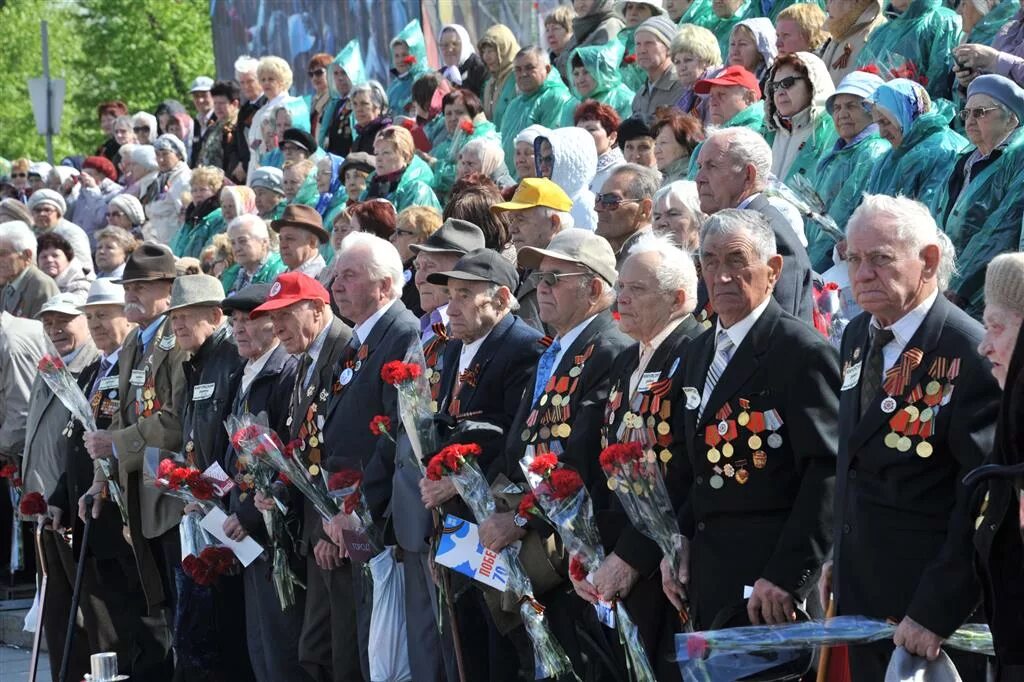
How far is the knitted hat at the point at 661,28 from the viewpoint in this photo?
11.6 meters

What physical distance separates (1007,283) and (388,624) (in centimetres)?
355

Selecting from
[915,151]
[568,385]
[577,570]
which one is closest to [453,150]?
[915,151]

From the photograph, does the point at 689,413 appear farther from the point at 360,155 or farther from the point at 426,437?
the point at 360,155

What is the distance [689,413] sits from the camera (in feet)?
17.6

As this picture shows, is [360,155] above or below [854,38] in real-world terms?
below

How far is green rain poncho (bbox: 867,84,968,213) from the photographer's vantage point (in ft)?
26.7

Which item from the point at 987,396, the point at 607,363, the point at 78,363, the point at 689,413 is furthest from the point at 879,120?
the point at 78,363

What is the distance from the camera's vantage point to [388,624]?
6.95 meters

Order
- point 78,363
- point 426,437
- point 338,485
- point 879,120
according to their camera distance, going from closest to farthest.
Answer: point 426,437, point 338,485, point 879,120, point 78,363

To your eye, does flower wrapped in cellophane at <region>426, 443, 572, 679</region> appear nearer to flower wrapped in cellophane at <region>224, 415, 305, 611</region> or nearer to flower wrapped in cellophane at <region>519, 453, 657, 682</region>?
flower wrapped in cellophane at <region>519, 453, 657, 682</region>

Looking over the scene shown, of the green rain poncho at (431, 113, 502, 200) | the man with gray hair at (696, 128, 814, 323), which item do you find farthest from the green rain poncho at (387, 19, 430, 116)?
the man with gray hair at (696, 128, 814, 323)

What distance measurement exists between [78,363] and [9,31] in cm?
3979

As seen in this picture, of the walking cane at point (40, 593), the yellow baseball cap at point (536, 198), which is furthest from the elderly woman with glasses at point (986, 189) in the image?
the walking cane at point (40, 593)

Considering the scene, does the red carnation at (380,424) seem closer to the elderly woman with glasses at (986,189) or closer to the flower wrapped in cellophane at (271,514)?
the flower wrapped in cellophane at (271,514)
